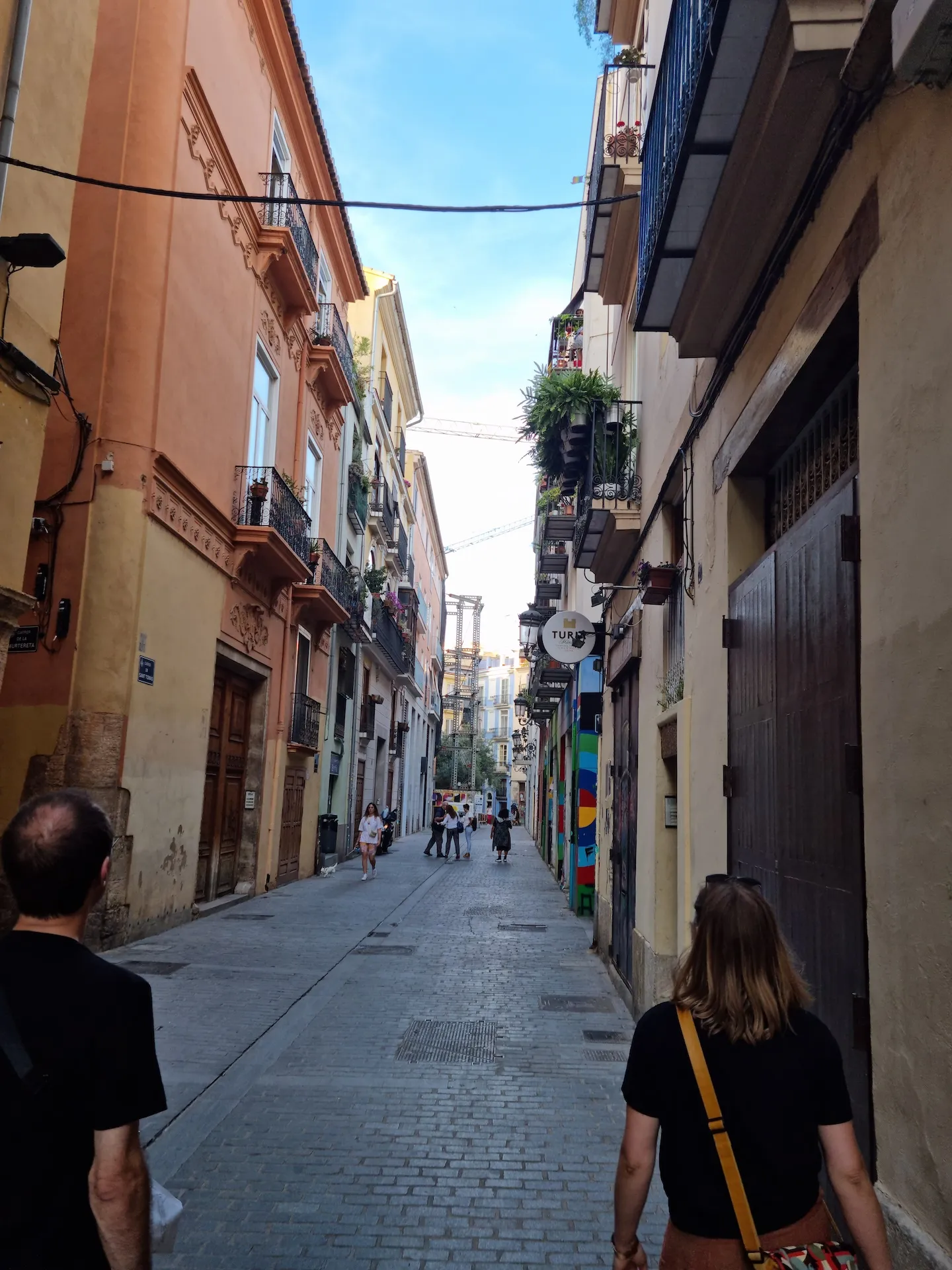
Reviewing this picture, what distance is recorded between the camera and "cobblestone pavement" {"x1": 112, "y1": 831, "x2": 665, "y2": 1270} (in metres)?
4.11

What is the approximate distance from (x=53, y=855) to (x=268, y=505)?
1314cm

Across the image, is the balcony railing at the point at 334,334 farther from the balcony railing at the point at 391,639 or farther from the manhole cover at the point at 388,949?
the manhole cover at the point at 388,949

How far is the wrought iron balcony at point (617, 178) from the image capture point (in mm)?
9867

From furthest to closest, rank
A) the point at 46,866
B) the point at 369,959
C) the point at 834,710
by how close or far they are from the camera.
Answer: the point at 369,959 < the point at 834,710 < the point at 46,866

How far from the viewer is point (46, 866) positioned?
2.10m

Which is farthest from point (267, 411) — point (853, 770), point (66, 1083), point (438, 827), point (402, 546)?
point (402, 546)

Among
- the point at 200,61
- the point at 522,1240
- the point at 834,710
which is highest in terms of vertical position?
the point at 200,61

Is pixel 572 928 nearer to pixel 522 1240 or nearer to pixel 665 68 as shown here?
pixel 522 1240

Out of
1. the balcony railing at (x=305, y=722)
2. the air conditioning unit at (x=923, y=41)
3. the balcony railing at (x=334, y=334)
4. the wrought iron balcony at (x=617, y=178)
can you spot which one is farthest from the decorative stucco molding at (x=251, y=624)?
the air conditioning unit at (x=923, y=41)

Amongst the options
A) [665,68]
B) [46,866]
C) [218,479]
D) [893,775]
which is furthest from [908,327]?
[218,479]

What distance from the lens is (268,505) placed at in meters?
14.9

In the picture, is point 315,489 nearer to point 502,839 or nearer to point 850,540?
point 502,839

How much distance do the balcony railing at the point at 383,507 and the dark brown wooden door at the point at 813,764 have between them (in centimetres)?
2256

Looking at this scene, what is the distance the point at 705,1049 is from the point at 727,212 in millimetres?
4058
